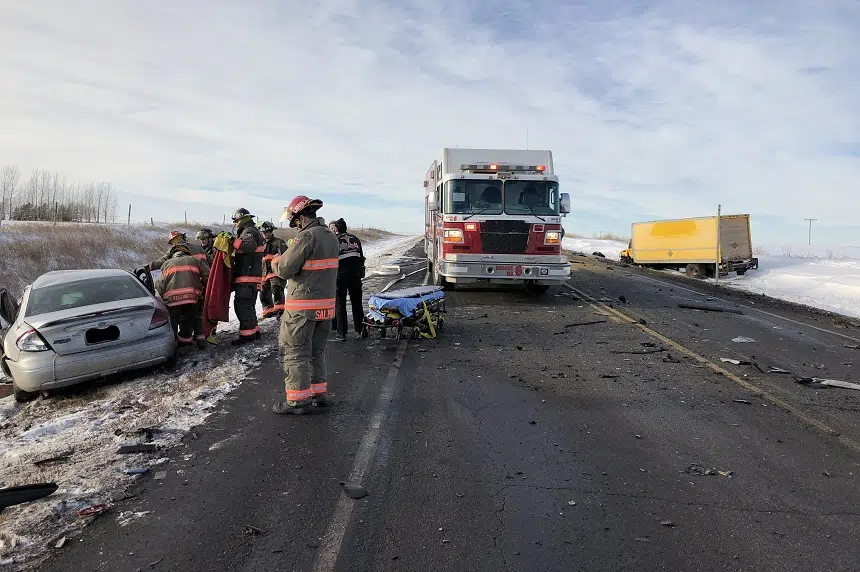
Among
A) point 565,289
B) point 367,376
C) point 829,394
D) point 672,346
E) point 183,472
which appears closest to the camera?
point 183,472

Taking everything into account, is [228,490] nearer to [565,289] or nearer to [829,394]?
[829,394]

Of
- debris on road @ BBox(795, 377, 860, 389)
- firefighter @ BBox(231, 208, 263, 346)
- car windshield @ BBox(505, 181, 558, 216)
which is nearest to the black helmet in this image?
firefighter @ BBox(231, 208, 263, 346)

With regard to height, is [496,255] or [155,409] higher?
[496,255]

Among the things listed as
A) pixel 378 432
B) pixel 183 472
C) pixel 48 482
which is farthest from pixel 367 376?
pixel 48 482

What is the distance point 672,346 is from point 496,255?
4.88m

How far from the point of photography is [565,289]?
53.4 feet

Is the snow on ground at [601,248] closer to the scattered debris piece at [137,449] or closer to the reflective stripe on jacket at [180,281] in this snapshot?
the reflective stripe on jacket at [180,281]

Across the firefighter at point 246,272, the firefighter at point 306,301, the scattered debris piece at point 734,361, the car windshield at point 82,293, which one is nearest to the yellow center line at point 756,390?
the scattered debris piece at point 734,361

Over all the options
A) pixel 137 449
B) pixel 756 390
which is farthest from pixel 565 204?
pixel 137 449

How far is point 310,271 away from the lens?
227 inches

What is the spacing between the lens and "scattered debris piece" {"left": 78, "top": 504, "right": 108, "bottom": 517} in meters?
3.67

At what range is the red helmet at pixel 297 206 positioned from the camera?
5797mm

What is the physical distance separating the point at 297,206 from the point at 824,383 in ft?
20.1

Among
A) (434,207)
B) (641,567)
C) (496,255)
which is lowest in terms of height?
(641,567)
